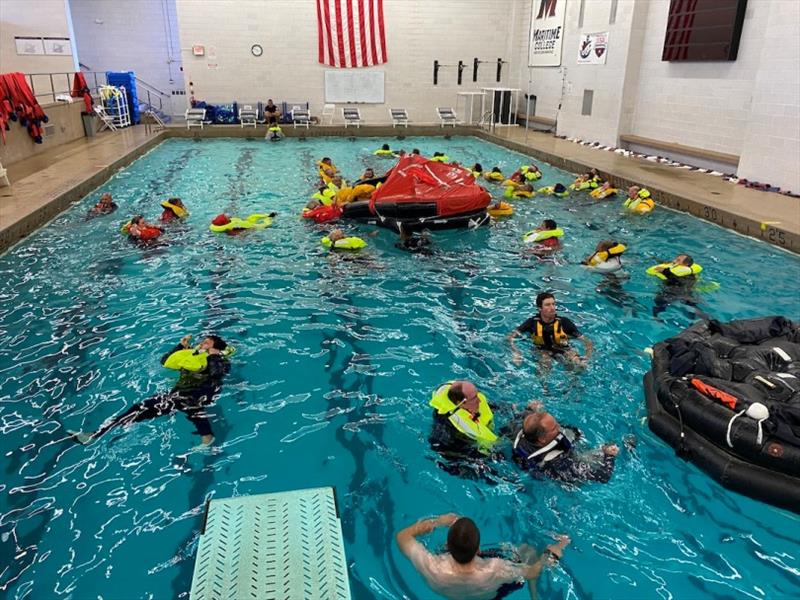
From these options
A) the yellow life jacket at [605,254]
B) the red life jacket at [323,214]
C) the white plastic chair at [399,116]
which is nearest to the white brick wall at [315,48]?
the white plastic chair at [399,116]

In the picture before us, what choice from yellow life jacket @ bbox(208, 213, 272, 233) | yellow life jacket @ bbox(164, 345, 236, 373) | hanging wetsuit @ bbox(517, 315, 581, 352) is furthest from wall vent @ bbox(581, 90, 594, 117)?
yellow life jacket @ bbox(164, 345, 236, 373)

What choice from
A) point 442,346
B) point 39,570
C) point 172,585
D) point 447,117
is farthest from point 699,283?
point 447,117

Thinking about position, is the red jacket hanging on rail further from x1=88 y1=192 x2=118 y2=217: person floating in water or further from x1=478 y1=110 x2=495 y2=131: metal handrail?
x1=478 y1=110 x2=495 y2=131: metal handrail

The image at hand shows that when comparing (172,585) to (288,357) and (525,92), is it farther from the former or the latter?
(525,92)

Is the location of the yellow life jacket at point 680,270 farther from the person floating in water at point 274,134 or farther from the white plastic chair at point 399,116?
the white plastic chair at point 399,116

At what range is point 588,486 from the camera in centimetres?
428

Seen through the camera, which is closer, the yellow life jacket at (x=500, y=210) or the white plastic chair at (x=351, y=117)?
the yellow life jacket at (x=500, y=210)

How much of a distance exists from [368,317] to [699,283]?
4448 mm

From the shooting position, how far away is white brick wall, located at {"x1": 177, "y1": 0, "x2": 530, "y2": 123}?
Answer: 22.7m

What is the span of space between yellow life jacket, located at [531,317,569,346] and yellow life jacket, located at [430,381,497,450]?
1.70 meters

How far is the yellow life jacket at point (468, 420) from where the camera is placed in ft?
14.5

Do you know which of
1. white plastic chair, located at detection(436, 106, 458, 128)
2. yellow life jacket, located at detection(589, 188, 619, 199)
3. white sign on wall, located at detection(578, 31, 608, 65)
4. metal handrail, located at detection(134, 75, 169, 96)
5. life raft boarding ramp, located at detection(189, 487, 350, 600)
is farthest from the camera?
metal handrail, located at detection(134, 75, 169, 96)

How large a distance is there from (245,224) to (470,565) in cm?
782

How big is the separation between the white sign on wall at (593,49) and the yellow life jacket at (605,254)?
39.1 ft
